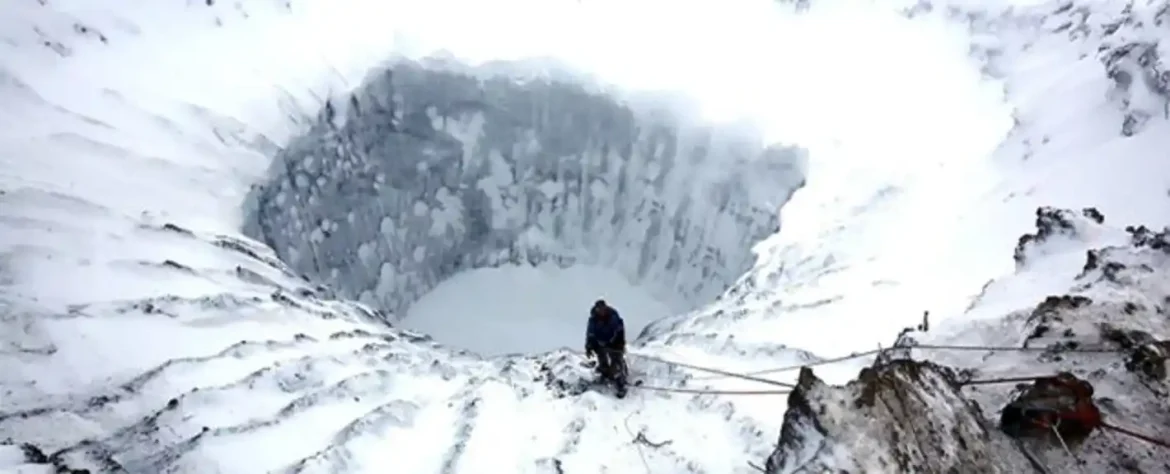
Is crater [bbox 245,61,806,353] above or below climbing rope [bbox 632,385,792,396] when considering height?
above

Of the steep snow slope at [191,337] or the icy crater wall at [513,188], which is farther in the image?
the icy crater wall at [513,188]

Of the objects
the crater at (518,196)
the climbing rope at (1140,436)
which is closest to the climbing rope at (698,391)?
the climbing rope at (1140,436)

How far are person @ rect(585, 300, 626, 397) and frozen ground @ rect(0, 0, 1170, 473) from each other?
12.6 inches

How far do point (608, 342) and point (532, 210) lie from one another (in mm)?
10365

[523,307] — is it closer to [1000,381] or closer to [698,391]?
[698,391]

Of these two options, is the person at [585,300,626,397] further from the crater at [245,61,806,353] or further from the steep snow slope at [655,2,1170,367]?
the crater at [245,61,806,353]

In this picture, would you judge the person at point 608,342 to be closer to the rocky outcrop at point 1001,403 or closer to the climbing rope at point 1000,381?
the rocky outcrop at point 1001,403

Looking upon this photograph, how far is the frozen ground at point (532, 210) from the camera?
819 cm

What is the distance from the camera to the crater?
16.5 m

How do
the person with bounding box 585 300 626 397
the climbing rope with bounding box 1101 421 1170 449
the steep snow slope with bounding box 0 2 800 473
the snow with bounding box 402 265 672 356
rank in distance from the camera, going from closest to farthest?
the climbing rope with bounding box 1101 421 1170 449, the steep snow slope with bounding box 0 2 800 473, the person with bounding box 585 300 626 397, the snow with bounding box 402 265 672 356

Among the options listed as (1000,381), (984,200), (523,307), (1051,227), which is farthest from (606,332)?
(523,307)

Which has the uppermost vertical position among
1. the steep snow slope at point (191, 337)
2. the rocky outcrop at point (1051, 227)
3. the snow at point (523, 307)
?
the rocky outcrop at point (1051, 227)

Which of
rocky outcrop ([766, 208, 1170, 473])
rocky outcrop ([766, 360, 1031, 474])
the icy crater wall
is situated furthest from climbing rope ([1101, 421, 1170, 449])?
the icy crater wall

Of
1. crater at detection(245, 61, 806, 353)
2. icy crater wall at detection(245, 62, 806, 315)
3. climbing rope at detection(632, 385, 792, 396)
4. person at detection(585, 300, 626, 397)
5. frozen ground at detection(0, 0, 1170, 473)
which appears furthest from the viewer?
crater at detection(245, 61, 806, 353)
